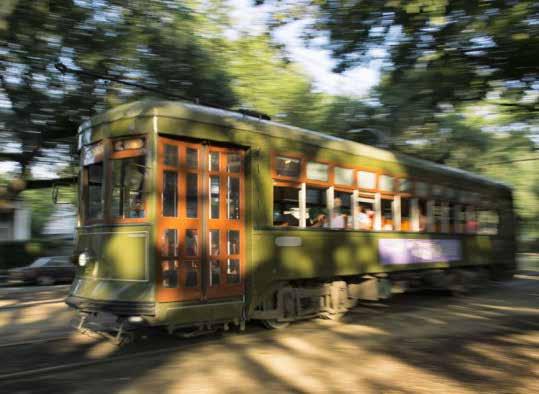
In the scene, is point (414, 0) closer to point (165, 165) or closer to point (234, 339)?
point (165, 165)

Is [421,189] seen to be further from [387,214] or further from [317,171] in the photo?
[317,171]

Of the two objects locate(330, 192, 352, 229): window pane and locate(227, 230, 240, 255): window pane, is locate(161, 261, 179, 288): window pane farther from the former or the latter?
locate(330, 192, 352, 229): window pane

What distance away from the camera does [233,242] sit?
24.1 ft

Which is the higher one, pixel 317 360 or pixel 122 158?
pixel 122 158

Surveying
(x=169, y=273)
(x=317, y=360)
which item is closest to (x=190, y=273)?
(x=169, y=273)

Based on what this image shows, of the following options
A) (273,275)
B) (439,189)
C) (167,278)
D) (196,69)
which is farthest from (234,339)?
(196,69)

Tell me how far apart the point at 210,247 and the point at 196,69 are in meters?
9.08

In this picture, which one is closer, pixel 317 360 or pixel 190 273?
pixel 317 360

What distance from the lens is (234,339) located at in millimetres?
7590

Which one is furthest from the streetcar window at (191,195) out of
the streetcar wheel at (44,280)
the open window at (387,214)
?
the streetcar wheel at (44,280)

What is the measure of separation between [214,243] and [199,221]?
37 centimetres

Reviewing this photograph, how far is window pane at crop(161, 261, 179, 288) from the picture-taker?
658cm

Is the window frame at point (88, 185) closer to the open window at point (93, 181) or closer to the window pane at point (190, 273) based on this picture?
the open window at point (93, 181)

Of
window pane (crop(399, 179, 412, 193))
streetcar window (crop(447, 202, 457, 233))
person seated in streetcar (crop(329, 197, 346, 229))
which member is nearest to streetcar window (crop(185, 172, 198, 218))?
person seated in streetcar (crop(329, 197, 346, 229))
